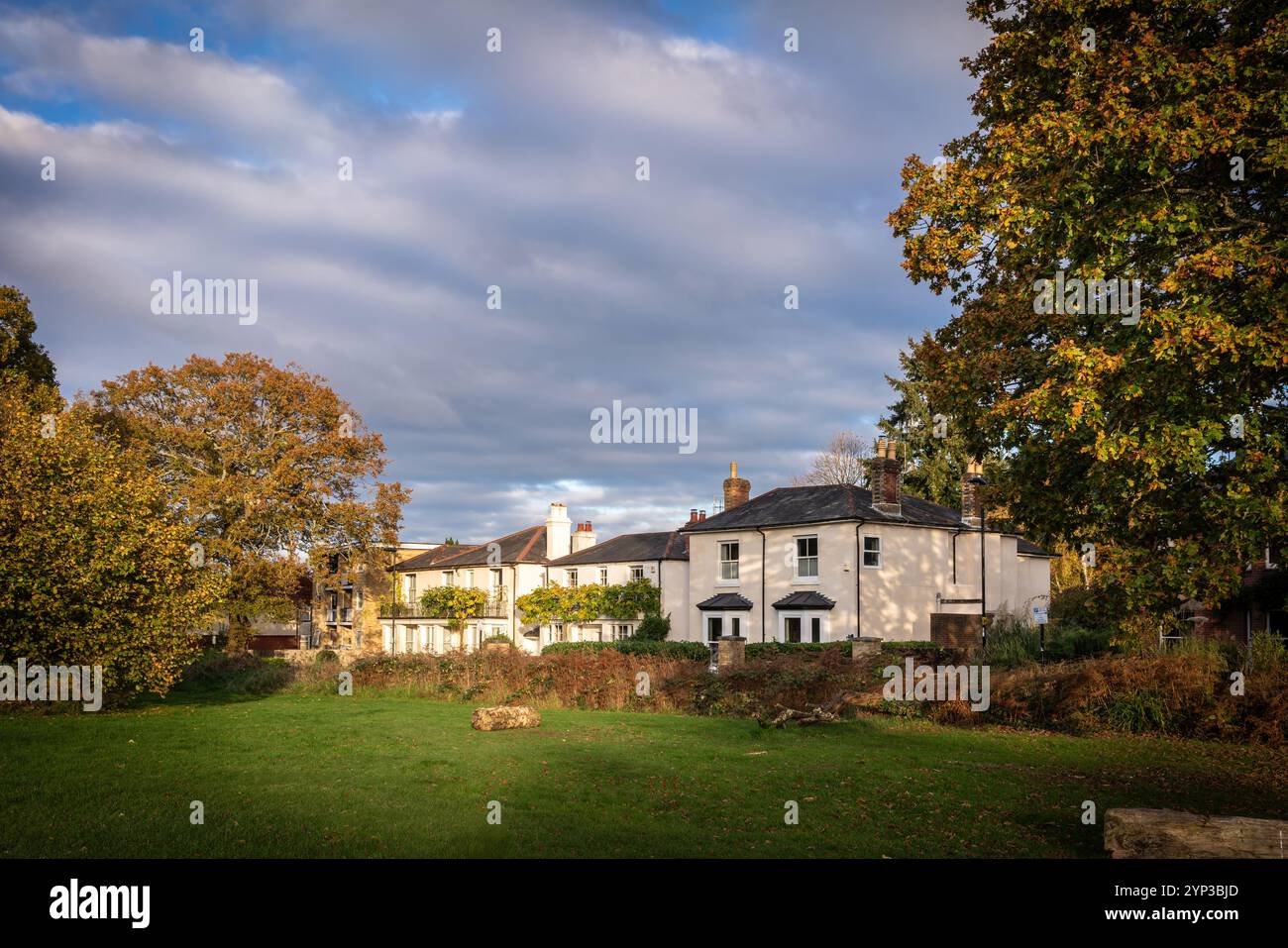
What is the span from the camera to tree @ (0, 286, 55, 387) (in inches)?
1265

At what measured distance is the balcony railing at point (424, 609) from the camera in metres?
58.5

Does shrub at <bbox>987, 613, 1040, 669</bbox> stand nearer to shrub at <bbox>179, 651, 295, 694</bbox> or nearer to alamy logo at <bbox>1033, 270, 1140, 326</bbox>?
alamy logo at <bbox>1033, 270, 1140, 326</bbox>

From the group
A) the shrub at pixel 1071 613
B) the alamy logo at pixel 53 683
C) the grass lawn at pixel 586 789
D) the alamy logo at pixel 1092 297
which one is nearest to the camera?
the grass lawn at pixel 586 789

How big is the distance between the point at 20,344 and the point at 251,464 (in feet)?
44.4

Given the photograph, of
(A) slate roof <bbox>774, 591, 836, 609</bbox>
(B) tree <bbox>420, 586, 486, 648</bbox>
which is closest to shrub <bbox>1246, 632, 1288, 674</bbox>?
(A) slate roof <bbox>774, 591, 836, 609</bbox>

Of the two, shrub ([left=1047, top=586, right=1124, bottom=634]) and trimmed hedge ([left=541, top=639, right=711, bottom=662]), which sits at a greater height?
shrub ([left=1047, top=586, right=1124, bottom=634])

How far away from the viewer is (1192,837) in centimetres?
902

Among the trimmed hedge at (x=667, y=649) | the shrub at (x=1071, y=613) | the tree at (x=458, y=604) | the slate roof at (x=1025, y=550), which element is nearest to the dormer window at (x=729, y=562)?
the trimmed hedge at (x=667, y=649)

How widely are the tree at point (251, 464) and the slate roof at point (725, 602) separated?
17574 mm

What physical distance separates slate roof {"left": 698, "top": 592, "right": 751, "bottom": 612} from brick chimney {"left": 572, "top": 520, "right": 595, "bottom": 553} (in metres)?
14.2

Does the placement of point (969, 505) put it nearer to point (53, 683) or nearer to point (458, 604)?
point (458, 604)

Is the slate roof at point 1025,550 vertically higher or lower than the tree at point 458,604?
higher

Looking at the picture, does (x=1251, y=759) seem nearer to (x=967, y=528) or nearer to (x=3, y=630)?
(x=3, y=630)
